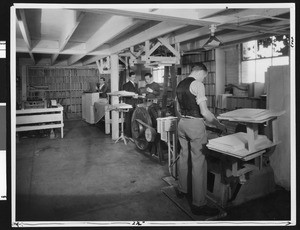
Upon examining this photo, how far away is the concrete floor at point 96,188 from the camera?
2.82 m

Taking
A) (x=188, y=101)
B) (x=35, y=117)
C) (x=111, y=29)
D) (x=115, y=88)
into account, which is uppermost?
(x=111, y=29)

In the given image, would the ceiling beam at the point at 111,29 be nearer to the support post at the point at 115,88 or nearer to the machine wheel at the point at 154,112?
the support post at the point at 115,88

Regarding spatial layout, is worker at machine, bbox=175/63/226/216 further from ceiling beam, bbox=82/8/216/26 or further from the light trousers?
ceiling beam, bbox=82/8/216/26

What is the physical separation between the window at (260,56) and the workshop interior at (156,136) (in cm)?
A: 3

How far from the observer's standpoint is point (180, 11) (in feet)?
9.91

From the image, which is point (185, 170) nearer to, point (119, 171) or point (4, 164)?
point (119, 171)

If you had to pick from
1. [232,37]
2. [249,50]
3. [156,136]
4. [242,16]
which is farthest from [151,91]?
[249,50]

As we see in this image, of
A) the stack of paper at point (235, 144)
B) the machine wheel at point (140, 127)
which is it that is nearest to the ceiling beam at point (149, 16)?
the stack of paper at point (235, 144)

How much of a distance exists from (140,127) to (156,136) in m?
0.46

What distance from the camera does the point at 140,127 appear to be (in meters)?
5.04

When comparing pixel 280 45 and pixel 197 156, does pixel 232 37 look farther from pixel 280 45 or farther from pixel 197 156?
pixel 197 156

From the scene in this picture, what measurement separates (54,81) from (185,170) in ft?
31.6

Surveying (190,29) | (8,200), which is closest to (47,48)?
(190,29)

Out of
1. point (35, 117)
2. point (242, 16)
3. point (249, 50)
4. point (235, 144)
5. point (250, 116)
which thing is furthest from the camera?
point (249, 50)
